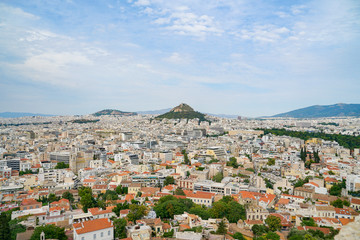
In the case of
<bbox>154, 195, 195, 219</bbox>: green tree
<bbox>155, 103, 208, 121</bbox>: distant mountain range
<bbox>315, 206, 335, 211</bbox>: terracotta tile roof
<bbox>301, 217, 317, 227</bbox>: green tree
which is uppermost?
<bbox>155, 103, 208, 121</bbox>: distant mountain range

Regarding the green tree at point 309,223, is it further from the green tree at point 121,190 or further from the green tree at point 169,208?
the green tree at point 121,190

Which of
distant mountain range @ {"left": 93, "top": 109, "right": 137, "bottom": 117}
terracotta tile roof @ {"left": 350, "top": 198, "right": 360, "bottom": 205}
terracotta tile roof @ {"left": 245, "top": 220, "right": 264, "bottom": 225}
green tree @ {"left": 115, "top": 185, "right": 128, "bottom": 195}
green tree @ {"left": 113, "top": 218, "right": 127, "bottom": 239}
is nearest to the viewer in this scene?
green tree @ {"left": 113, "top": 218, "right": 127, "bottom": 239}

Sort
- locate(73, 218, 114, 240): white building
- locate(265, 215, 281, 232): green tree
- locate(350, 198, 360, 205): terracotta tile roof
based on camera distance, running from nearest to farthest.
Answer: locate(73, 218, 114, 240): white building → locate(265, 215, 281, 232): green tree → locate(350, 198, 360, 205): terracotta tile roof

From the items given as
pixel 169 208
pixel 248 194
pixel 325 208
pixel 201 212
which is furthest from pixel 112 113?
pixel 325 208

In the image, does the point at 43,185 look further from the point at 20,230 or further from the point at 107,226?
the point at 107,226

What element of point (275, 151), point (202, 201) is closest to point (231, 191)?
point (202, 201)

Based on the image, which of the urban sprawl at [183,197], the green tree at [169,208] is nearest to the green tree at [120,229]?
the urban sprawl at [183,197]

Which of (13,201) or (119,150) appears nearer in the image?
(13,201)

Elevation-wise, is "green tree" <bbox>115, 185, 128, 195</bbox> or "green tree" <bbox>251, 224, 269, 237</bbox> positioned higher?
"green tree" <bbox>115, 185, 128, 195</bbox>

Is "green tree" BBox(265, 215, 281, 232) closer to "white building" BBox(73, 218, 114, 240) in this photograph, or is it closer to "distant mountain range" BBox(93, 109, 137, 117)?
"white building" BBox(73, 218, 114, 240)

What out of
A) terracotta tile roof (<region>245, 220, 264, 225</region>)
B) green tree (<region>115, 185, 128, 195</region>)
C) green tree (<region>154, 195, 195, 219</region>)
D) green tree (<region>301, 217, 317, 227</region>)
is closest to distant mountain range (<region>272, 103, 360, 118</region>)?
green tree (<region>301, 217, 317, 227</region>)

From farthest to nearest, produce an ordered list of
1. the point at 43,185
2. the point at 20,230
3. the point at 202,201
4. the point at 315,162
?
the point at 315,162 → the point at 43,185 → the point at 202,201 → the point at 20,230
